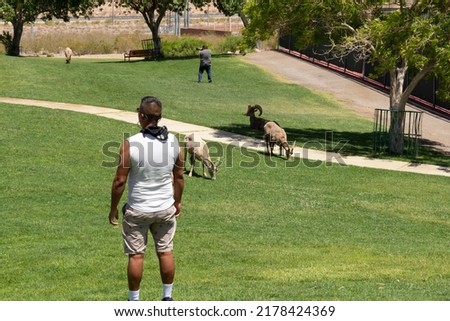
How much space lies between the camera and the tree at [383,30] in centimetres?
2702

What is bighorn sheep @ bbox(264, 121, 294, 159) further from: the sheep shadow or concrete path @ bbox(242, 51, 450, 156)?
concrete path @ bbox(242, 51, 450, 156)

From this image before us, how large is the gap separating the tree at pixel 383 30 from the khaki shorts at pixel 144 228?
60.6ft

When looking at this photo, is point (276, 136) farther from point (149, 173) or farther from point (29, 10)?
point (29, 10)

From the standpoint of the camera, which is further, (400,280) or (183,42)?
(183,42)

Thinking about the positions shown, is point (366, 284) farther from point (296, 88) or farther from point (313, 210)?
point (296, 88)

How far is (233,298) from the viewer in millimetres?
10305

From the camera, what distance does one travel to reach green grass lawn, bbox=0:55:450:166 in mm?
32344

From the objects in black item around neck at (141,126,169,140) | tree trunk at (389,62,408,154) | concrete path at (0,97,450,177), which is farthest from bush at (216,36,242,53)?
black item around neck at (141,126,169,140)

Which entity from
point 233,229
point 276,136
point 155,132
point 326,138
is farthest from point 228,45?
point 155,132

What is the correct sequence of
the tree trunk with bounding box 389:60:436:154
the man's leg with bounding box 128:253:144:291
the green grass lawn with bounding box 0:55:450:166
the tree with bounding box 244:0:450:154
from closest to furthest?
1. the man's leg with bounding box 128:253:144:291
2. the tree with bounding box 244:0:450:154
3. the tree trunk with bounding box 389:60:436:154
4. the green grass lawn with bounding box 0:55:450:166

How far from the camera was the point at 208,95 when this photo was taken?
41.5 metres

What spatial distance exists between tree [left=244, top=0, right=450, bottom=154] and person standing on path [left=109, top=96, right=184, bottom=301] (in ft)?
60.5

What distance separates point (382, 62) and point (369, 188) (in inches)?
295
